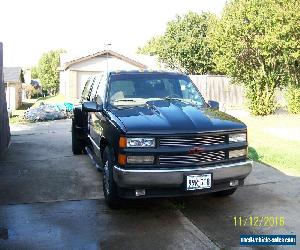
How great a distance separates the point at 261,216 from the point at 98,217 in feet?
7.09

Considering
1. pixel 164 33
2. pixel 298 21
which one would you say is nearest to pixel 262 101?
pixel 298 21

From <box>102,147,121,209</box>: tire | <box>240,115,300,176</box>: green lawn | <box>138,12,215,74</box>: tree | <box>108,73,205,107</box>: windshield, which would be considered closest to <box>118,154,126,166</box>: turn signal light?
<box>102,147,121,209</box>: tire

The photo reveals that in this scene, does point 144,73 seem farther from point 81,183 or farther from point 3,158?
point 3,158

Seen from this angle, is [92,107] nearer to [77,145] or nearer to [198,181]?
[198,181]

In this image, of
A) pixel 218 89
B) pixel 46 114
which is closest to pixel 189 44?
pixel 218 89

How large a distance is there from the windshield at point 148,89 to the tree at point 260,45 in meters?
9.42

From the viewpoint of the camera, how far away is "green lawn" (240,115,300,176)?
8.17m

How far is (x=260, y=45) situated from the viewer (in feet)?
50.2

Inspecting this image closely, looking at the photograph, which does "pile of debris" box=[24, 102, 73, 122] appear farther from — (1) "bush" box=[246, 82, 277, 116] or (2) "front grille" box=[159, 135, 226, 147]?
(2) "front grille" box=[159, 135, 226, 147]

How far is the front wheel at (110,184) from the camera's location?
5184 millimetres

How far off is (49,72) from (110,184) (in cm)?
7743

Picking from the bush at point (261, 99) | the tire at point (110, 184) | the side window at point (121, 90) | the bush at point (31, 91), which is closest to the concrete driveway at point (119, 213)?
the tire at point (110, 184)

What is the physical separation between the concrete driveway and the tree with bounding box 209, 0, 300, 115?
28.9 ft

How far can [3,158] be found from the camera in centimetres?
891
